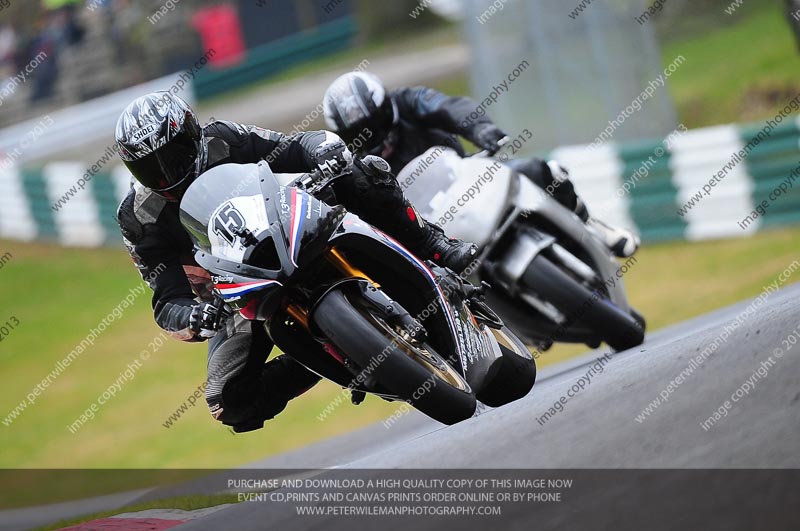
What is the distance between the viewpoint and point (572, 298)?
257 inches

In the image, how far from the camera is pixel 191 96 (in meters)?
25.0

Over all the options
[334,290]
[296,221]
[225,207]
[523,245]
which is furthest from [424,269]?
[523,245]

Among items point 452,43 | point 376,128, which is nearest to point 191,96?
point 452,43

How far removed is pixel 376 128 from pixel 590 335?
185cm

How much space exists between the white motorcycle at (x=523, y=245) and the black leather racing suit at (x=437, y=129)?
0.20 m

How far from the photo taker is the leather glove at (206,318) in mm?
4727

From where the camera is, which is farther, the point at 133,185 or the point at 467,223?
the point at 467,223

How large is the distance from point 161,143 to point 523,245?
256cm

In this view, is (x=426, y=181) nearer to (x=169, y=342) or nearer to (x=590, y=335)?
(x=590, y=335)

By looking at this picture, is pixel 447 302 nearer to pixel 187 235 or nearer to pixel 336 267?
pixel 336 267

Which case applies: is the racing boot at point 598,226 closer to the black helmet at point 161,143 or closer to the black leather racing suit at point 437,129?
the black leather racing suit at point 437,129

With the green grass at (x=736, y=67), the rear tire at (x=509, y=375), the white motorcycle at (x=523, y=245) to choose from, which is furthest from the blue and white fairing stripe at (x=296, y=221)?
the green grass at (x=736, y=67)

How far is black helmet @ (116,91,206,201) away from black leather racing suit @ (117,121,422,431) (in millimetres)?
139

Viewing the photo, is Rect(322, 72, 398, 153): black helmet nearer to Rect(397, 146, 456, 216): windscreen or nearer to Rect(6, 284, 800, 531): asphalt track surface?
Rect(397, 146, 456, 216): windscreen
